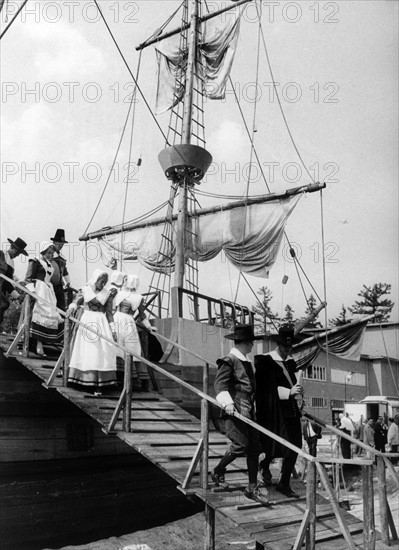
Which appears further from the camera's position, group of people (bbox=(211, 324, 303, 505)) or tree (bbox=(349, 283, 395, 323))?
tree (bbox=(349, 283, 395, 323))

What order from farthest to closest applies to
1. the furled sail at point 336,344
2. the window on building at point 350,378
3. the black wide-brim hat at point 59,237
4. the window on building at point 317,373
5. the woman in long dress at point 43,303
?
the window on building at point 350,378 → the window on building at point 317,373 → the furled sail at point 336,344 → the black wide-brim hat at point 59,237 → the woman in long dress at point 43,303

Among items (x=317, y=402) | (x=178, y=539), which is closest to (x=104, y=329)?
(x=178, y=539)

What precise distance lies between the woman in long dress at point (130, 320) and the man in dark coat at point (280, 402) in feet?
7.49

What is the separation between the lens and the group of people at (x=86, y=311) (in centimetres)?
630

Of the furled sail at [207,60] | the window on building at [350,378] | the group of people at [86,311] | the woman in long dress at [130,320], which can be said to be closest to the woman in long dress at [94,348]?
the group of people at [86,311]

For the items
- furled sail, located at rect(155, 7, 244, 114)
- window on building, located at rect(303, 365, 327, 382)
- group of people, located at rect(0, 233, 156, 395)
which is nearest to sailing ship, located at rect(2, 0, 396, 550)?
furled sail, located at rect(155, 7, 244, 114)

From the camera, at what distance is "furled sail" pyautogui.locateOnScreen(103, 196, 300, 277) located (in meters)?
15.8

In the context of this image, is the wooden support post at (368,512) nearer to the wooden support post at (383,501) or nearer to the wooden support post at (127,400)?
the wooden support post at (383,501)

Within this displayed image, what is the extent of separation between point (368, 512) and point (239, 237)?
12.6 m

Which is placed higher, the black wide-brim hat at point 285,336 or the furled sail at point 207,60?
the furled sail at point 207,60

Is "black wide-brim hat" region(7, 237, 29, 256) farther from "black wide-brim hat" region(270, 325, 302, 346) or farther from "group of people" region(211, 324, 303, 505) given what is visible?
"black wide-brim hat" region(270, 325, 302, 346)

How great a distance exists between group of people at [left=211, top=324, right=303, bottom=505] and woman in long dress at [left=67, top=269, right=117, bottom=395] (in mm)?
1690

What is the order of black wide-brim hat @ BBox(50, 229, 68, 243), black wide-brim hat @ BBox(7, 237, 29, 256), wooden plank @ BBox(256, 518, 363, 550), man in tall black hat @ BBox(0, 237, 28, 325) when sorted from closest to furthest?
wooden plank @ BBox(256, 518, 363, 550) → man in tall black hat @ BBox(0, 237, 28, 325) → black wide-brim hat @ BBox(7, 237, 29, 256) → black wide-brim hat @ BBox(50, 229, 68, 243)

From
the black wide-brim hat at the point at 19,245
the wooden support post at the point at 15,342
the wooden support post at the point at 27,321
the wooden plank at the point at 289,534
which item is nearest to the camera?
the wooden plank at the point at 289,534
